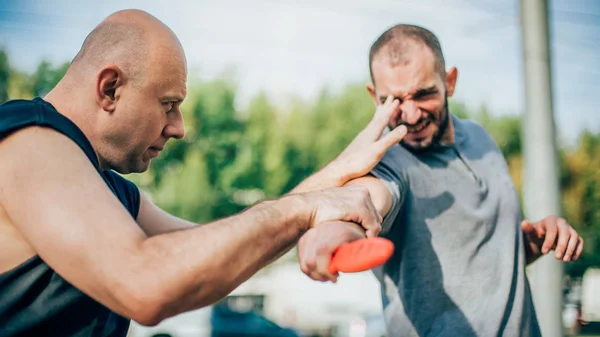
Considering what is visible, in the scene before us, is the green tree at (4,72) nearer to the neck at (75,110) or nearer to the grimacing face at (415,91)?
the grimacing face at (415,91)

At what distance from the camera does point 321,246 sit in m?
1.77

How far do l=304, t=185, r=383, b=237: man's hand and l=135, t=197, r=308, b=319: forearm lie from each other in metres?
0.14

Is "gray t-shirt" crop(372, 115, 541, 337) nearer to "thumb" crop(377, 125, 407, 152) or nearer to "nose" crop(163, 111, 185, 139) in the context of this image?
"thumb" crop(377, 125, 407, 152)

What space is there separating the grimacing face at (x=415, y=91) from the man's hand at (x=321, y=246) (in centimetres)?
Result: 114

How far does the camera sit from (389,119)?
2789 millimetres

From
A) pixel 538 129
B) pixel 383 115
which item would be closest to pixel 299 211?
pixel 383 115

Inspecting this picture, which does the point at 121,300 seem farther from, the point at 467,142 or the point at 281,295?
the point at 281,295

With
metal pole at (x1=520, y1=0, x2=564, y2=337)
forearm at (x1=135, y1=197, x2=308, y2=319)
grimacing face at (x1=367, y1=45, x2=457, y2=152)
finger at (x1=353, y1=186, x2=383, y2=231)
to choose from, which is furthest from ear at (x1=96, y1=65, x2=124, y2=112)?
metal pole at (x1=520, y1=0, x2=564, y2=337)

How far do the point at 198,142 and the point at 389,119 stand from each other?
96.2 feet

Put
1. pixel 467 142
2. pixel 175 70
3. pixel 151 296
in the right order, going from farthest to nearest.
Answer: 1. pixel 467 142
2. pixel 175 70
3. pixel 151 296

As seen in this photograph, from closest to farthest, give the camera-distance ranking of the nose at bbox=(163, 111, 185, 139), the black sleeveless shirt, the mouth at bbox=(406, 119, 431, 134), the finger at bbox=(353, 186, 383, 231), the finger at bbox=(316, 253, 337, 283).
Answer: the finger at bbox=(316, 253, 337, 283), the black sleeveless shirt, the finger at bbox=(353, 186, 383, 231), the nose at bbox=(163, 111, 185, 139), the mouth at bbox=(406, 119, 431, 134)

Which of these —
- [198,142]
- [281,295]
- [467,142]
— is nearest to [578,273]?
[281,295]

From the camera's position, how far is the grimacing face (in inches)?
113

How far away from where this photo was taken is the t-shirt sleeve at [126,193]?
254 cm
